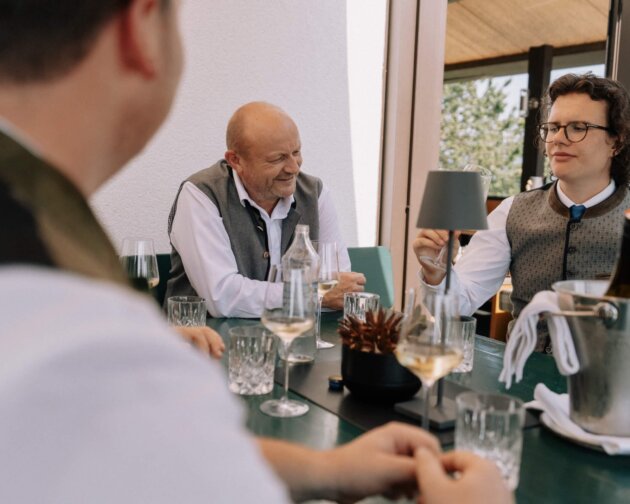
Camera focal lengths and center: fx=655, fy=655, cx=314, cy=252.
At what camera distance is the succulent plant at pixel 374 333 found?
4.07 ft

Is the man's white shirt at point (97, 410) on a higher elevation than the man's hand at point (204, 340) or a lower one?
higher

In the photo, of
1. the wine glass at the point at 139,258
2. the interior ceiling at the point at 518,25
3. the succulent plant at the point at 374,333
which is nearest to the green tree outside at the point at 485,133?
the interior ceiling at the point at 518,25

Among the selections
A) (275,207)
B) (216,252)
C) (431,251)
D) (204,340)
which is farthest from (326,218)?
(204,340)

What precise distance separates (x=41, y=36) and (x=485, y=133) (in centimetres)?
610

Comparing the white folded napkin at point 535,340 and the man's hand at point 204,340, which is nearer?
the white folded napkin at point 535,340

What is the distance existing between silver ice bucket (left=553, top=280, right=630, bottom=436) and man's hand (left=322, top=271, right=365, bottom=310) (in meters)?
1.06

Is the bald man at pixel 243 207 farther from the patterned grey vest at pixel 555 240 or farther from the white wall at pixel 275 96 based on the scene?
the patterned grey vest at pixel 555 240

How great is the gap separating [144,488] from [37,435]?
0.06 m

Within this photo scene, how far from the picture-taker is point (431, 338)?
1001mm

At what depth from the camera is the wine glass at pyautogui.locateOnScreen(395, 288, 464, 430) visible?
997mm

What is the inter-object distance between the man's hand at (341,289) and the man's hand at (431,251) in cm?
27

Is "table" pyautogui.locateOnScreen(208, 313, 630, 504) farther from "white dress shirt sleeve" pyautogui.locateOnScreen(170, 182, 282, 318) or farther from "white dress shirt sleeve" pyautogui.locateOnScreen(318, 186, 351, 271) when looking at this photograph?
"white dress shirt sleeve" pyautogui.locateOnScreen(318, 186, 351, 271)

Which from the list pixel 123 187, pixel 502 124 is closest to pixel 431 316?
pixel 123 187

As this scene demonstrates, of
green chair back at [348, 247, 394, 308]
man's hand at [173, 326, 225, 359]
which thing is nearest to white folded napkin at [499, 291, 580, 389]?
man's hand at [173, 326, 225, 359]
